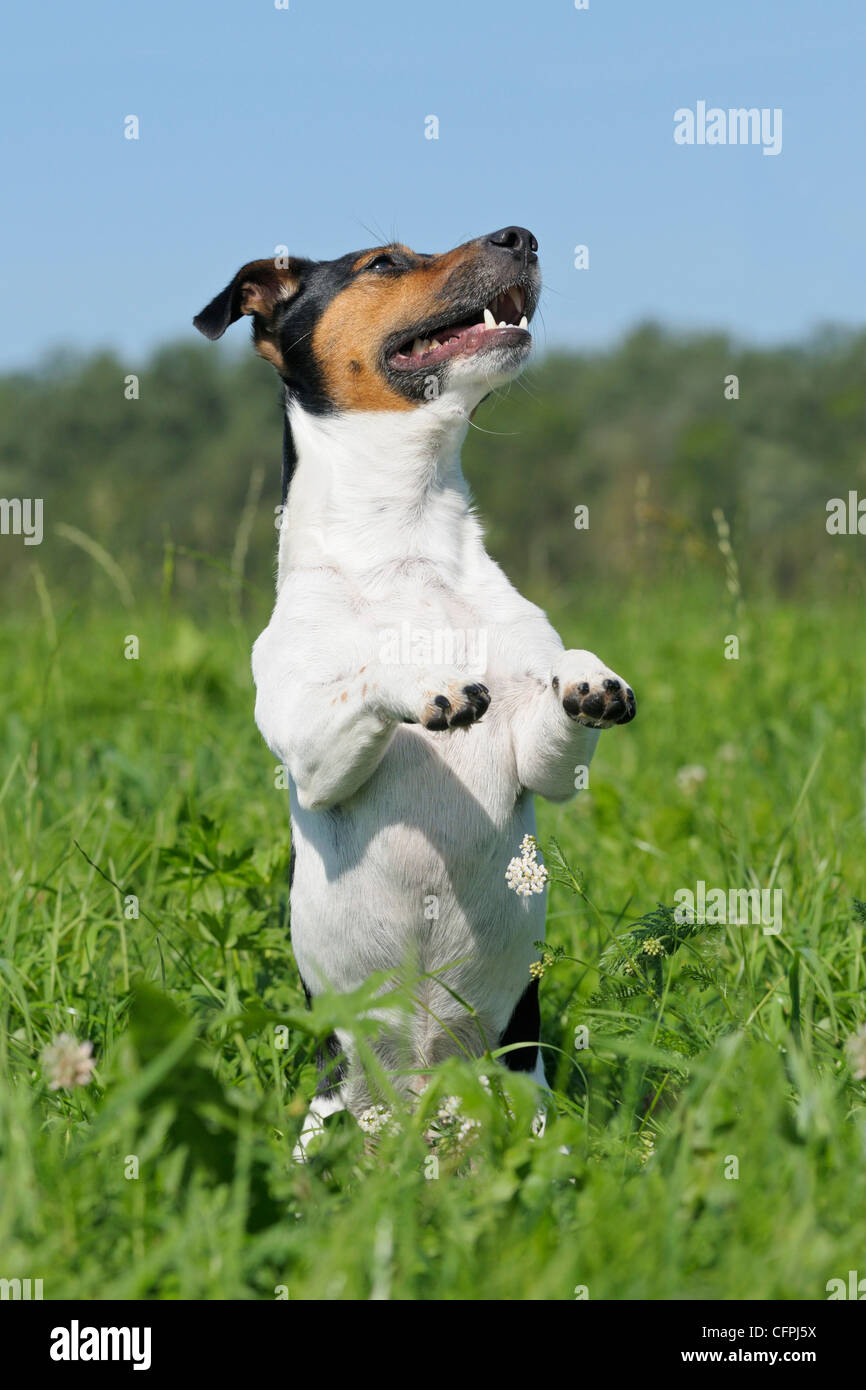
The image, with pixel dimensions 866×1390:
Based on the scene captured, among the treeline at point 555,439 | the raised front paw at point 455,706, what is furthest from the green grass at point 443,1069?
the treeline at point 555,439

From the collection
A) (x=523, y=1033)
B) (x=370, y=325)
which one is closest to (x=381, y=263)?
(x=370, y=325)

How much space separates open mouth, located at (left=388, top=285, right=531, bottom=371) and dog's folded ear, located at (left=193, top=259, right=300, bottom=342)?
0.53 m

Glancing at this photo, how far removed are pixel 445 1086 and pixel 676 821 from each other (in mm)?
2720

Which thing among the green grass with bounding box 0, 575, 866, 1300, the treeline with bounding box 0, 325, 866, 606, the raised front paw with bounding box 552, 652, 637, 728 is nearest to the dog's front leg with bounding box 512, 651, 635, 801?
the raised front paw with bounding box 552, 652, 637, 728

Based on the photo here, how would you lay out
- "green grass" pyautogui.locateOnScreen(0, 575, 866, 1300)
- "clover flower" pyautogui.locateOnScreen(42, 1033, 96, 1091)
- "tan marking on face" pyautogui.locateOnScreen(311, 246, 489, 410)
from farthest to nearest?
1. "tan marking on face" pyautogui.locateOnScreen(311, 246, 489, 410)
2. "clover flower" pyautogui.locateOnScreen(42, 1033, 96, 1091)
3. "green grass" pyautogui.locateOnScreen(0, 575, 866, 1300)

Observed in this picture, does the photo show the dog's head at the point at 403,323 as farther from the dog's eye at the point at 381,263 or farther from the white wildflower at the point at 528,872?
the white wildflower at the point at 528,872

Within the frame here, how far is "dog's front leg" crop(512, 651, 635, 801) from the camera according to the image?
262cm

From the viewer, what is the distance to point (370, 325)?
11.3 ft

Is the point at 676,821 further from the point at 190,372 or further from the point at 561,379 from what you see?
the point at 561,379

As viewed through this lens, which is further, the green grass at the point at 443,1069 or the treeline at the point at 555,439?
the treeline at the point at 555,439

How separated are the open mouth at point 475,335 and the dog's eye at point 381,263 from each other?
0.31 m

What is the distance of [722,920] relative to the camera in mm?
3248

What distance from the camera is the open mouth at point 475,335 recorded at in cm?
331

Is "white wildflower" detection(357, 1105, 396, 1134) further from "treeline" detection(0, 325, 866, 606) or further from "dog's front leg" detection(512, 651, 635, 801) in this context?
"treeline" detection(0, 325, 866, 606)
